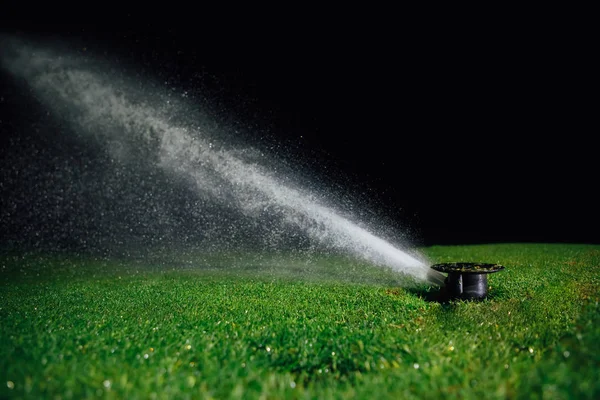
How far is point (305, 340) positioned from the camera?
14.7 ft

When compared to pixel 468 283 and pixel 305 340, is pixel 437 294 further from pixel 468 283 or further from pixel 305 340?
pixel 305 340

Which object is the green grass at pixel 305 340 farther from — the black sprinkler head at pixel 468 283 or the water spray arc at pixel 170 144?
the water spray arc at pixel 170 144

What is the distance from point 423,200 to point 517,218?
4.96 m

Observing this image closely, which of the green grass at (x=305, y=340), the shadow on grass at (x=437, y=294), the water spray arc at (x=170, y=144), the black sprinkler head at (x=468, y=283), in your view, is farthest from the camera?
the water spray arc at (x=170, y=144)

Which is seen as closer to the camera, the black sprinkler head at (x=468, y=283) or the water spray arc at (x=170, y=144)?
the black sprinkler head at (x=468, y=283)

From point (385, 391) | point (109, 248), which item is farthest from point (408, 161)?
point (385, 391)

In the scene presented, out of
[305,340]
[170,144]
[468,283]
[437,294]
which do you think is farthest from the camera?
[170,144]

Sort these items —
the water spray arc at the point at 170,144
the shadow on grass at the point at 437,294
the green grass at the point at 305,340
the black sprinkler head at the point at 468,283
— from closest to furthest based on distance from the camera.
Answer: the green grass at the point at 305,340
the black sprinkler head at the point at 468,283
the shadow on grass at the point at 437,294
the water spray arc at the point at 170,144

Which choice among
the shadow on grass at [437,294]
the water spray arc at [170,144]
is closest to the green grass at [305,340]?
the shadow on grass at [437,294]

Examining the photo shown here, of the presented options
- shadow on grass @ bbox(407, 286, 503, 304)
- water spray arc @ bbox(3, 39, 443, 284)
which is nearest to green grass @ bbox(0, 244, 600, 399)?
shadow on grass @ bbox(407, 286, 503, 304)

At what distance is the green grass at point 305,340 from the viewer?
10.0ft

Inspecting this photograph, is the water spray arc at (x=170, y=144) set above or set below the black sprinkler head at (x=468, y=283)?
above

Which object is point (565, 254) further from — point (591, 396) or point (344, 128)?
point (344, 128)

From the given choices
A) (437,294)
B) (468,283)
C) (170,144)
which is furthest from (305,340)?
(170,144)
